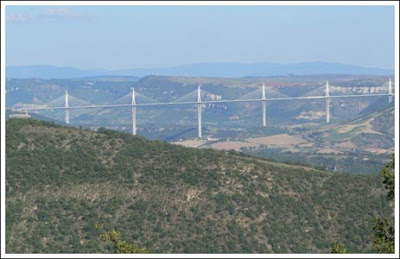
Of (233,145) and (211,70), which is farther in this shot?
(211,70)

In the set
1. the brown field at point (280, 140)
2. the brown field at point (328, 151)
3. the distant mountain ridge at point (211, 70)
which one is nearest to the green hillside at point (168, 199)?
the brown field at point (328, 151)

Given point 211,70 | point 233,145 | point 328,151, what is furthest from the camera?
point 211,70

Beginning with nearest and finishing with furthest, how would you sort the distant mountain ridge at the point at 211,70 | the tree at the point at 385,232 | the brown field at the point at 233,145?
the tree at the point at 385,232, the brown field at the point at 233,145, the distant mountain ridge at the point at 211,70

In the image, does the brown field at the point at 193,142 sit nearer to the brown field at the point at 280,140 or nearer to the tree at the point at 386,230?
the brown field at the point at 280,140

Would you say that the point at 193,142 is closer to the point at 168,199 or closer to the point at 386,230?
the point at 168,199

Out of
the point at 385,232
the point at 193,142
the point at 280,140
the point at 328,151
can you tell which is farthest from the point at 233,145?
the point at 385,232

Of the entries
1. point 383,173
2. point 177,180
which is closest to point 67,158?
point 177,180

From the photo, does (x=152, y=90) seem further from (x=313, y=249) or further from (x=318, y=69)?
(x=313, y=249)

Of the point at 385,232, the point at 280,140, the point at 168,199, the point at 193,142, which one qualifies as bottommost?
the point at 280,140

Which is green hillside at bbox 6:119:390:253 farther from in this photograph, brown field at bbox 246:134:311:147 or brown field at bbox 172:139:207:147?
brown field at bbox 246:134:311:147
